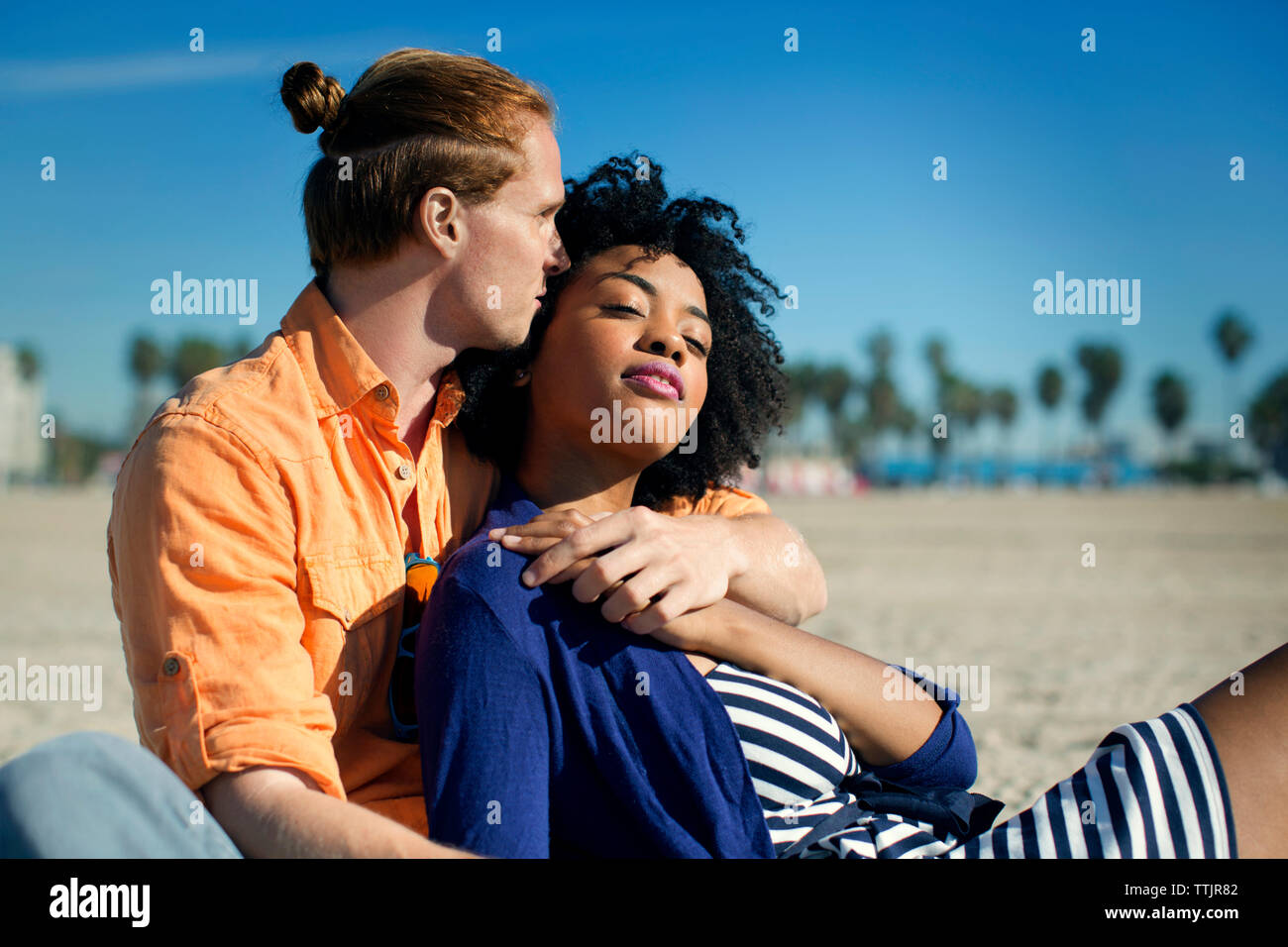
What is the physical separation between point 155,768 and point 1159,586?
15806mm

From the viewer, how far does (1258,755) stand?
2.14 meters

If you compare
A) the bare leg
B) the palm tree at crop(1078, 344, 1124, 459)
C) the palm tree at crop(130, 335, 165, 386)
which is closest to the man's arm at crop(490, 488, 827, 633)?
the bare leg

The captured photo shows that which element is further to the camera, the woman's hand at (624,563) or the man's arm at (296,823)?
the woman's hand at (624,563)

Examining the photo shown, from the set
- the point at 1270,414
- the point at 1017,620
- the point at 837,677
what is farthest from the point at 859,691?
the point at 1270,414

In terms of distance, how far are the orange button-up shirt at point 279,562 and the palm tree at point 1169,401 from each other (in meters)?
114

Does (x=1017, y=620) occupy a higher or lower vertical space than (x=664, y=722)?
lower

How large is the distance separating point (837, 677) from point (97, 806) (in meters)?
1.61

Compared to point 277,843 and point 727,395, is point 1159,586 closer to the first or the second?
point 727,395

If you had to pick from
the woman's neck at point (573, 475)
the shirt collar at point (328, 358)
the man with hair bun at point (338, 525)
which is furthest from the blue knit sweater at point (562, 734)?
the woman's neck at point (573, 475)

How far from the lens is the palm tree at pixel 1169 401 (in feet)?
339

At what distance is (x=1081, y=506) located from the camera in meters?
41.2

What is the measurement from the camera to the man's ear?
269 centimetres

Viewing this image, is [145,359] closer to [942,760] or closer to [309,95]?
[309,95]

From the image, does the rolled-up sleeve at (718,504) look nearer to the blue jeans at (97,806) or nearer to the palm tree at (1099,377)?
the blue jeans at (97,806)
